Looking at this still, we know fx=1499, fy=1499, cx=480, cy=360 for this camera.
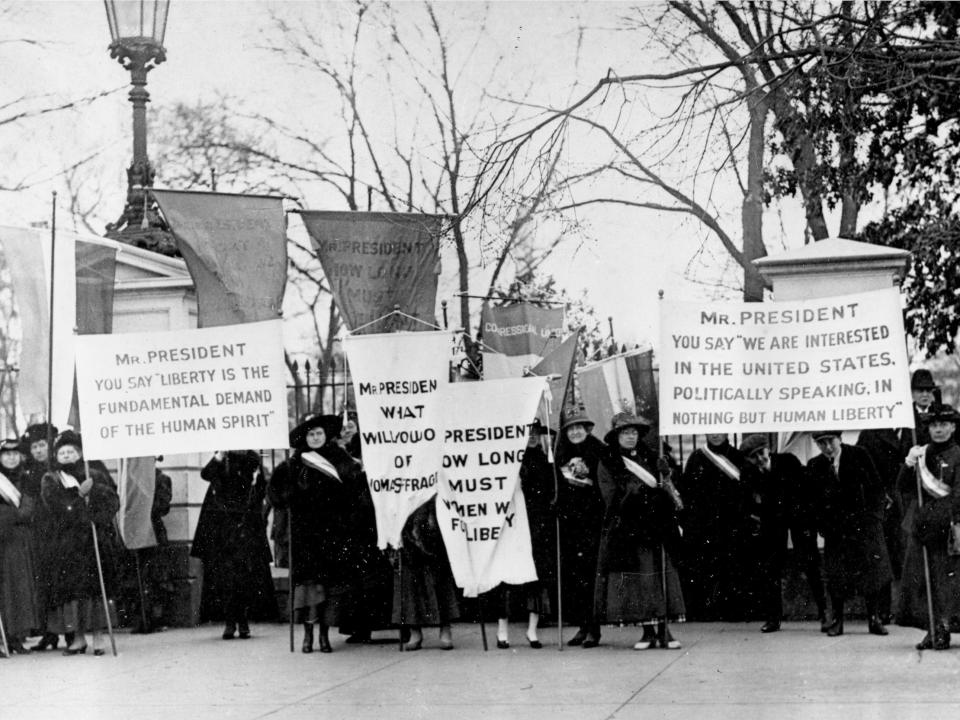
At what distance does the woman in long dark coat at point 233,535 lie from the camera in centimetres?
1288

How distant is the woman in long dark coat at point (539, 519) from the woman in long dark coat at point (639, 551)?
54cm

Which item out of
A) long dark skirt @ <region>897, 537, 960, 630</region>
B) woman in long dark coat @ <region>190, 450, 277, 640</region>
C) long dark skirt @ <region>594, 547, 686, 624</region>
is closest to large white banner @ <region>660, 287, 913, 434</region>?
long dark skirt @ <region>897, 537, 960, 630</region>

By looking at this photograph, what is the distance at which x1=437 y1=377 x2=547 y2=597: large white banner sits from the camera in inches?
447

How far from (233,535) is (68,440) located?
64.0 inches

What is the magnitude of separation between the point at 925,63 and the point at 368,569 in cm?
568

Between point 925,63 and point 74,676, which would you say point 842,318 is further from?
point 74,676

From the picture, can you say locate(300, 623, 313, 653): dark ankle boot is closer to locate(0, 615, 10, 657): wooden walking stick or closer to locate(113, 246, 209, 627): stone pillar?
locate(0, 615, 10, 657): wooden walking stick

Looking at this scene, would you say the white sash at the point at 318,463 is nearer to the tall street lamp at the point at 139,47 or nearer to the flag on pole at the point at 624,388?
the tall street lamp at the point at 139,47

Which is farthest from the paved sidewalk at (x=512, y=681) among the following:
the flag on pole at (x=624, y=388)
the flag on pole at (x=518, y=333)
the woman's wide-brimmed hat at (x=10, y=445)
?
the flag on pole at (x=518, y=333)

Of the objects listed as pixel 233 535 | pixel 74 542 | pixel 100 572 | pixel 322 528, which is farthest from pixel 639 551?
pixel 74 542

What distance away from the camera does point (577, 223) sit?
10484mm

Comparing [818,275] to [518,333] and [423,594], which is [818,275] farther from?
[518,333]

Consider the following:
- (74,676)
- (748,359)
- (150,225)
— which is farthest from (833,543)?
(150,225)

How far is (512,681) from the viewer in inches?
368
